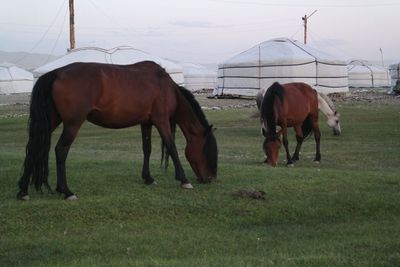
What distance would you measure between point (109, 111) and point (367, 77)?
47.2 m

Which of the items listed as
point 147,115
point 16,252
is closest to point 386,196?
point 147,115

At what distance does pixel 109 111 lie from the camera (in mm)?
6547

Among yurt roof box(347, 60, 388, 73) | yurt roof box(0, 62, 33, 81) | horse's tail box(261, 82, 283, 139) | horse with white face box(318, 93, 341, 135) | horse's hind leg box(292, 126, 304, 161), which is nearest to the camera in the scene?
horse's tail box(261, 82, 283, 139)

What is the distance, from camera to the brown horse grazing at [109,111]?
6.13 metres

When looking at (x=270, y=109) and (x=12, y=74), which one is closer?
(x=270, y=109)

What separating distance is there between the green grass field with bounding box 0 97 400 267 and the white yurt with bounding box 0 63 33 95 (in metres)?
40.3

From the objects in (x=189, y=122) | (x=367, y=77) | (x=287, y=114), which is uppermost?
(x=189, y=122)

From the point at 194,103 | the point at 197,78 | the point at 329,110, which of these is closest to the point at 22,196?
the point at 194,103

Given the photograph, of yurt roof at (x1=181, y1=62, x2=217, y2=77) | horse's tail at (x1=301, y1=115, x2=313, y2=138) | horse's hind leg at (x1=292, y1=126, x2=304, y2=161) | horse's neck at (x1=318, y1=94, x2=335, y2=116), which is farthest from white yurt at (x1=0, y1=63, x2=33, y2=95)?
horse's hind leg at (x1=292, y1=126, x2=304, y2=161)

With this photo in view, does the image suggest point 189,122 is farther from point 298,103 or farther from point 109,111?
point 298,103

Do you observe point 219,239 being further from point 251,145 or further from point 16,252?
point 251,145

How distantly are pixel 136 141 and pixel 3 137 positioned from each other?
13.2ft

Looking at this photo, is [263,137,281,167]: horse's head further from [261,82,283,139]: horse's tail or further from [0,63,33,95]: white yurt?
[0,63,33,95]: white yurt

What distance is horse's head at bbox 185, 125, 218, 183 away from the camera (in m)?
7.24
